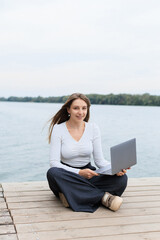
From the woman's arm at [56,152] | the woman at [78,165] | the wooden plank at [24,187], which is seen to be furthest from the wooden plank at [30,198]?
the woman's arm at [56,152]

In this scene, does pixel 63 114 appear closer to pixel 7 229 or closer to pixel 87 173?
pixel 87 173

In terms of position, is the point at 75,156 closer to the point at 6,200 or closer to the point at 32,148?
the point at 6,200

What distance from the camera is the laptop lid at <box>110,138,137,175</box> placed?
2.46m

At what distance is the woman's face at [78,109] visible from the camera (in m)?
2.87

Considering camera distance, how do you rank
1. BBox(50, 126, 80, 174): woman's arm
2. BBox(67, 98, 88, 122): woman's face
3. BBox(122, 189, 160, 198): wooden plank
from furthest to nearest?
BBox(122, 189, 160, 198): wooden plank, BBox(67, 98, 88, 122): woman's face, BBox(50, 126, 80, 174): woman's arm

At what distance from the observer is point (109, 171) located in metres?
2.63

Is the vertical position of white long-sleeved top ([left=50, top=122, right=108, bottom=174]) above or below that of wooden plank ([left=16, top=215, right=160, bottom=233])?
above

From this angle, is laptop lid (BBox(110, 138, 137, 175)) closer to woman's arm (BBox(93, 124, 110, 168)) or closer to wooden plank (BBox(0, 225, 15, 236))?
woman's arm (BBox(93, 124, 110, 168))

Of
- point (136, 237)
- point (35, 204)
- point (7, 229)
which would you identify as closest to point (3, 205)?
point (35, 204)

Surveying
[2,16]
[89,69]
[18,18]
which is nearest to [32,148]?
[18,18]

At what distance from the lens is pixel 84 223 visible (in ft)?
7.82

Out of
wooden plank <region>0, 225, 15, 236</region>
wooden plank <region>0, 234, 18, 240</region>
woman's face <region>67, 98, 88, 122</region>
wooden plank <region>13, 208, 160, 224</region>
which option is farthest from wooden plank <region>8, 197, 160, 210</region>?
woman's face <region>67, 98, 88, 122</region>

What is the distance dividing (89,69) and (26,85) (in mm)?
12461

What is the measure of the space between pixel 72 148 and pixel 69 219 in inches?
24.2
